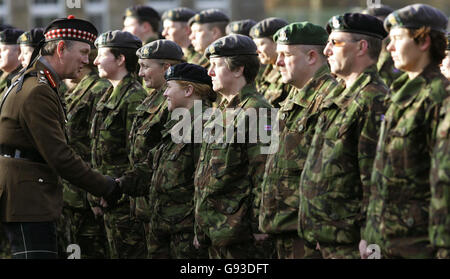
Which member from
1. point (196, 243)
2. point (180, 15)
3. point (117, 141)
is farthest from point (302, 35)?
point (180, 15)

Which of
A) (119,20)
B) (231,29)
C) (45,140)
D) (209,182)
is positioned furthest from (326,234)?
(119,20)

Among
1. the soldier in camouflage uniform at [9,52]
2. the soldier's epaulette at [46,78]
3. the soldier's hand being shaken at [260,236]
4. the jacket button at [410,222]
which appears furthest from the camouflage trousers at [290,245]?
the soldier in camouflage uniform at [9,52]

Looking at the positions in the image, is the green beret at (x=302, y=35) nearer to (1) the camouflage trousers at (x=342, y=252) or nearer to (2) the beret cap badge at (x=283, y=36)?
(2) the beret cap badge at (x=283, y=36)

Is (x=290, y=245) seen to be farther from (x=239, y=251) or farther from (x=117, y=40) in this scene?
(x=117, y=40)

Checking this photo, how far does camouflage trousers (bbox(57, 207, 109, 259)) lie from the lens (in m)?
8.39

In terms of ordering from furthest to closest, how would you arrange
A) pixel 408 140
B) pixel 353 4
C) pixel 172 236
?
1. pixel 353 4
2. pixel 172 236
3. pixel 408 140

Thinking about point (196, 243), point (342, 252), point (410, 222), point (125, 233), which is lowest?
point (125, 233)

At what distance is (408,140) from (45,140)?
2.42 meters

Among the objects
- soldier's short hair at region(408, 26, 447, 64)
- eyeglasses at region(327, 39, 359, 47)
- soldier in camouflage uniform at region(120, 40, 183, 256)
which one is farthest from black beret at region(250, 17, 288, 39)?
soldier's short hair at region(408, 26, 447, 64)

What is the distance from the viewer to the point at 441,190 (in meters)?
4.24

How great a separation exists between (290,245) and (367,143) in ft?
3.36

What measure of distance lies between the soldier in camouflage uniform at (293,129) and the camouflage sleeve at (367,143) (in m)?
0.53

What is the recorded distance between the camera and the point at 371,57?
5.38 metres

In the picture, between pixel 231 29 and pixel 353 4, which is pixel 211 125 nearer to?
pixel 231 29
